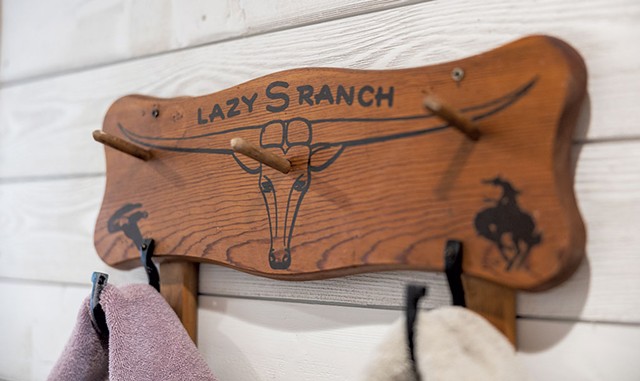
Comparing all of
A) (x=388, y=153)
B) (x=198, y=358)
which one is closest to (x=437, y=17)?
(x=388, y=153)

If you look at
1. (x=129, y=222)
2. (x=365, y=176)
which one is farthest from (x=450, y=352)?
(x=129, y=222)

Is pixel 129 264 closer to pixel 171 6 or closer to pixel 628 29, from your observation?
pixel 171 6

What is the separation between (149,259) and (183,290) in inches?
1.8

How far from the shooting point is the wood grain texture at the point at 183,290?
2.00ft

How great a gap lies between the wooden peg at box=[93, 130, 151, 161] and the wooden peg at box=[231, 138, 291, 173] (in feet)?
0.58

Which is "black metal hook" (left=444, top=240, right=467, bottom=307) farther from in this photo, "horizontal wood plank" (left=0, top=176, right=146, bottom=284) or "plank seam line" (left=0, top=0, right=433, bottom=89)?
"horizontal wood plank" (left=0, top=176, right=146, bottom=284)

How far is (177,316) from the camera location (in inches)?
23.4

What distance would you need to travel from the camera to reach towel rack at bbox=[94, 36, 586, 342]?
411mm

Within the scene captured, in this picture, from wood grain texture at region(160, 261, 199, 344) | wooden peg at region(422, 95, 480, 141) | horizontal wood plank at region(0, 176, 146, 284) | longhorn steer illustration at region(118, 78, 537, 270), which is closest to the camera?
wooden peg at region(422, 95, 480, 141)

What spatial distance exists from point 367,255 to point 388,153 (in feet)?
0.27

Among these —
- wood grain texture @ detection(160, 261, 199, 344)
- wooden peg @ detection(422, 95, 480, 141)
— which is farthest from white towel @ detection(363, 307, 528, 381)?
wood grain texture @ detection(160, 261, 199, 344)

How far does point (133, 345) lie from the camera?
0.55 meters

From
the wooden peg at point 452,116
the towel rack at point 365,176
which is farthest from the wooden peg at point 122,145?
the wooden peg at point 452,116

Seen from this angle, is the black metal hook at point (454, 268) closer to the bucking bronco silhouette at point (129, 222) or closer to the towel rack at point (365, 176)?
the towel rack at point (365, 176)
